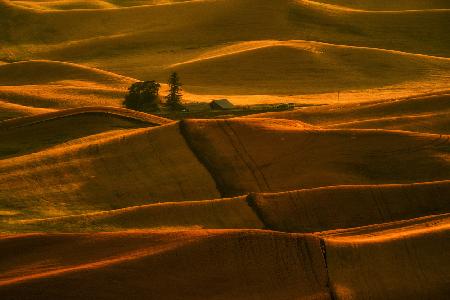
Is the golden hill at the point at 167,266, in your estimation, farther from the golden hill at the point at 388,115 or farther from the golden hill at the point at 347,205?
A: the golden hill at the point at 388,115

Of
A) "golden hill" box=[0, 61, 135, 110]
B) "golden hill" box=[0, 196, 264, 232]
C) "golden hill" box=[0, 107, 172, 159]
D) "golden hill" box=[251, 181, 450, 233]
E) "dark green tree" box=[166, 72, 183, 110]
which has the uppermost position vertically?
"golden hill" box=[251, 181, 450, 233]

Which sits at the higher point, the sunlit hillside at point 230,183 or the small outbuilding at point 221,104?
the sunlit hillside at point 230,183

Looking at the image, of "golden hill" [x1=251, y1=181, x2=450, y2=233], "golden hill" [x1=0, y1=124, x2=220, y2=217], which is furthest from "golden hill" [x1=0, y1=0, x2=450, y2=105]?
"golden hill" [x1=251, y1=181, x2=450, y2=233]

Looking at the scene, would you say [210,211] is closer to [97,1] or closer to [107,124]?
[107,124]

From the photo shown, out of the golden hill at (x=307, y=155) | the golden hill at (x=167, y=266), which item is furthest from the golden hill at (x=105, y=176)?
the golden hill at (x=167, y=266)

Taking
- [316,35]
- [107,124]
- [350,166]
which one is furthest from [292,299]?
[316,35]

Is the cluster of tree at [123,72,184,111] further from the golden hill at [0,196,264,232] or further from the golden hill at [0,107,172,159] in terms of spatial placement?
the golden hill at [0,196,264,232]
